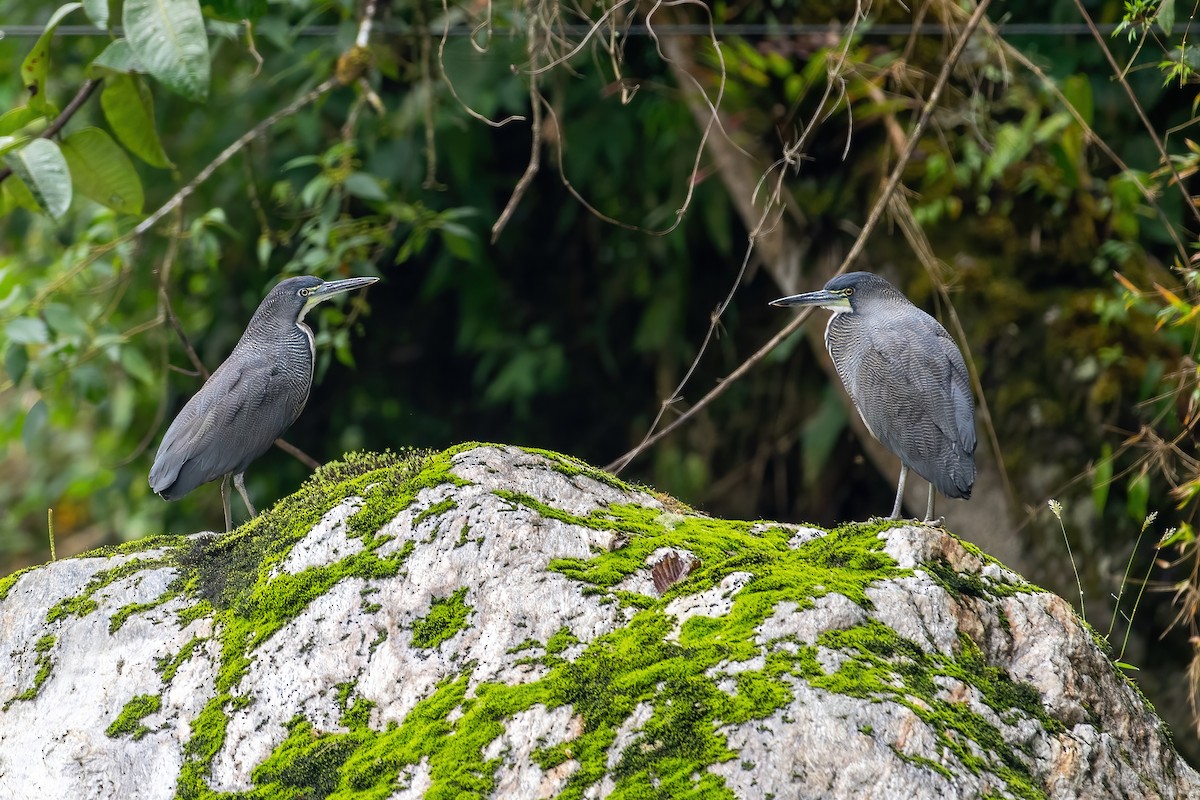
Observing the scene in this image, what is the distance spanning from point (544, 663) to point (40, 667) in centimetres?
170

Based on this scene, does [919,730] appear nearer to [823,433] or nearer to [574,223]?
[823,433]

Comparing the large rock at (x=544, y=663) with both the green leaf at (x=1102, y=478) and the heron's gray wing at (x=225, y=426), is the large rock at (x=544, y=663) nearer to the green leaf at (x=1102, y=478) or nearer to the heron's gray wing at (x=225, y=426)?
the heron's gray wing at (x=225, y=426)

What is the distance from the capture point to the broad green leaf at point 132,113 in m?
5.52

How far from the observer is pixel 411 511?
3.98m

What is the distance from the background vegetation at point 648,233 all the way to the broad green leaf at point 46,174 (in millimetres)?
16

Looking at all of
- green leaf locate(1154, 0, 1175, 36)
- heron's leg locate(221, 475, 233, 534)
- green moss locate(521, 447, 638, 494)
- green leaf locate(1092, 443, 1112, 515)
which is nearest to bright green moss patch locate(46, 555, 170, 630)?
heron's leg locate(221, 475, 233, 534)

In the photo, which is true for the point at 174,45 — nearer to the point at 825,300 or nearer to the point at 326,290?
the point at 326,290

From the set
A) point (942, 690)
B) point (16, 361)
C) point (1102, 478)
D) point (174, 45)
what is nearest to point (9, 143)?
point (174, 45)

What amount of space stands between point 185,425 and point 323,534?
5.08 feet

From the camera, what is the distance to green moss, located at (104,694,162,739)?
3664 mm

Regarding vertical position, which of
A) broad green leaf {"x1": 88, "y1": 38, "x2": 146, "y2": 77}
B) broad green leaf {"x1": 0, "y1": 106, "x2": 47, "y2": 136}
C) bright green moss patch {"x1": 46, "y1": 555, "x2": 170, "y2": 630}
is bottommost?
bright green moss patch {"x1": 46, "y1": 555, "x2": 170, "y2": 630}

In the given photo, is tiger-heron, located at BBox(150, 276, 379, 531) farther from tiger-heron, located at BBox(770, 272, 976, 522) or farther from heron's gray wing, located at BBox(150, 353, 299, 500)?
tiger-heron, located at BBox(770, 272, 976, 522)

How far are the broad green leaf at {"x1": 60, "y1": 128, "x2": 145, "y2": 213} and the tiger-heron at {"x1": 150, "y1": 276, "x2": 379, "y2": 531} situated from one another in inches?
30.9

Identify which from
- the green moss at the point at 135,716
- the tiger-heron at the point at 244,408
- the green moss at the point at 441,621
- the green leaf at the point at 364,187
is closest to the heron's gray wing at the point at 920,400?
the green moss at the point at 441,621
